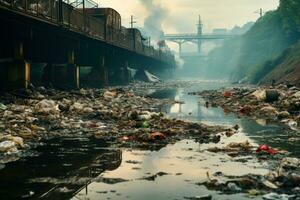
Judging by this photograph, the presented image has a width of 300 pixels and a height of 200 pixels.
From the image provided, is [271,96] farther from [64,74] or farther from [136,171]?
[64,74]

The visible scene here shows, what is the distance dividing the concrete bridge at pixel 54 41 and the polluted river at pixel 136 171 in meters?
9.52

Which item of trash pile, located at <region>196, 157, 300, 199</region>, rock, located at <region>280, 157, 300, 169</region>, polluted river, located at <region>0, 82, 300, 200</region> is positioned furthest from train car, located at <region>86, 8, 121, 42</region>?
trash pile, located at <region>196, 157, 300, 199</region>

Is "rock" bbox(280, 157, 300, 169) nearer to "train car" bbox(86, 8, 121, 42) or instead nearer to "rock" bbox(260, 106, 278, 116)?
"rock" bbox(260, 106, 278, 116)

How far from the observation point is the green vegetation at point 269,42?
6097cm

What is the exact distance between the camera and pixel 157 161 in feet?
26.9

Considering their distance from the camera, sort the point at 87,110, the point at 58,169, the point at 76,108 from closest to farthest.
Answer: the point at 58,169 < the point at 87,110 < the point at 76,108

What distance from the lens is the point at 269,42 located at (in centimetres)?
8612

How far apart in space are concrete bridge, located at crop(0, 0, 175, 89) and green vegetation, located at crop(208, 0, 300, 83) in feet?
62.6

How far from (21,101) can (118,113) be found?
4.35 m

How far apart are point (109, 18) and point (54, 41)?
1700 centimetres

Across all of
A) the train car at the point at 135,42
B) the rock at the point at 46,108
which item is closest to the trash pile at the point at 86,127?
the rock at the point at 46,108

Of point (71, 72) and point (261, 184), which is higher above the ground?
point (71, 72)

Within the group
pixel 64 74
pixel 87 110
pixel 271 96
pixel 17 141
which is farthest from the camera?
pixel 64 74

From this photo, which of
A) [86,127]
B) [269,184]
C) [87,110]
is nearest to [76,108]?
[87,110]
